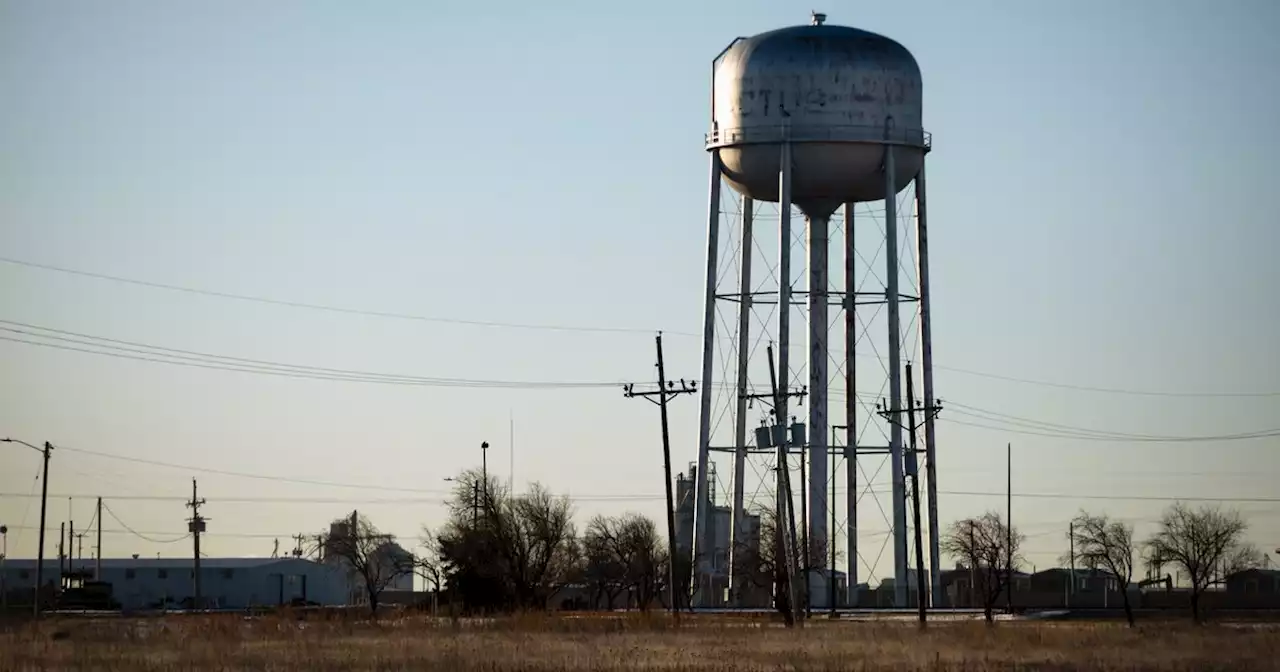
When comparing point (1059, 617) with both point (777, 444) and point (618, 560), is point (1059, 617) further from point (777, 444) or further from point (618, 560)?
point (618, 560)

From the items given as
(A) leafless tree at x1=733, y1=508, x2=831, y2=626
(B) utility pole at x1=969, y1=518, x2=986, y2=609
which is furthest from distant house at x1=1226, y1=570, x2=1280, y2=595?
(A) leafless tree at x1=733, y1=508, x2=831, y2=626

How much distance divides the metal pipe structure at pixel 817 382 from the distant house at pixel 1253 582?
166 ft

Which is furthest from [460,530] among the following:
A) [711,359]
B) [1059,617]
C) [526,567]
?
[1059,617]

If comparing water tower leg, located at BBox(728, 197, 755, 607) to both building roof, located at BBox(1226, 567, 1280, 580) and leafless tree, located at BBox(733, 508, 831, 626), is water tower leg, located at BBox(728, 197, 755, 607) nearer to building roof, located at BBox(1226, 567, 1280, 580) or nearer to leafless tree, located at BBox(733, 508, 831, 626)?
leafless tree, located at BBox(733, 508, 831, 626)

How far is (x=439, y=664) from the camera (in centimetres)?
4075

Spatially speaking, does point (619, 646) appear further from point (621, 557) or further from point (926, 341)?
point (621, 557)

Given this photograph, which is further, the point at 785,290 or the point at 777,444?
the point at 785,290

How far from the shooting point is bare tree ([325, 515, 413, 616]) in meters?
119

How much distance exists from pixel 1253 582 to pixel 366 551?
1766 inches

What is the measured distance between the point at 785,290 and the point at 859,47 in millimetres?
7372

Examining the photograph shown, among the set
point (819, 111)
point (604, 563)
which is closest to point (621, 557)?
point (604, 563)

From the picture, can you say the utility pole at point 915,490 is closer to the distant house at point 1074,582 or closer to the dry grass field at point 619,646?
the dry grass field at point 619,646

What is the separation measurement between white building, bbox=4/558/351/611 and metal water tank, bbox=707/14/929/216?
63.8m

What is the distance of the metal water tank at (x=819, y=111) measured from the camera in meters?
69.8
